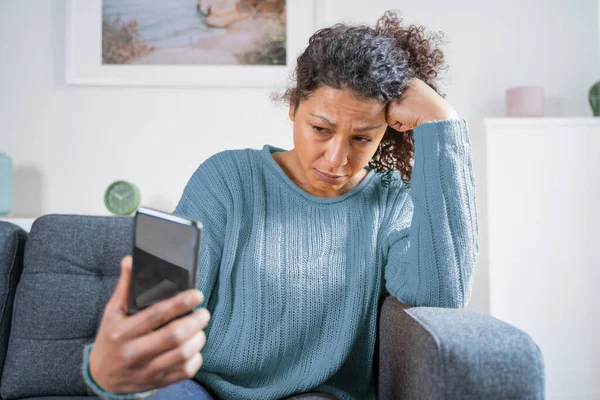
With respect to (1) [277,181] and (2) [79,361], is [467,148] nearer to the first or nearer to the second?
(1) [277,181]

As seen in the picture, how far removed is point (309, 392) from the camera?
1041mm

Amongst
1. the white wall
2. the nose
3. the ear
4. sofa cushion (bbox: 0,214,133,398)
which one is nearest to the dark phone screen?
the nose

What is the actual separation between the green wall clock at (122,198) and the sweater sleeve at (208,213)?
3.55 feet

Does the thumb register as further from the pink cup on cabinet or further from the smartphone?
the pink cup on cabinet

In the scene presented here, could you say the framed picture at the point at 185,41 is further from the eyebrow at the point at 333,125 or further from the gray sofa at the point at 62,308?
the eyebrow at the point at 333,125

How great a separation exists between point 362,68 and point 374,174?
12.3 inches

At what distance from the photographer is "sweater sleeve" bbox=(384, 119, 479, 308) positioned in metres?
0.97

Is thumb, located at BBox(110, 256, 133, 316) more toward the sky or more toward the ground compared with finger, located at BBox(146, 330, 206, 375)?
more toward the sky

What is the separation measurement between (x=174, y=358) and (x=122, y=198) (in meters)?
1.75

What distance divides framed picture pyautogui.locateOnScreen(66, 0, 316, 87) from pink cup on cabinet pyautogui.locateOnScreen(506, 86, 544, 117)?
0.95m

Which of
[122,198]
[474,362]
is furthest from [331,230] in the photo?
[122,198]

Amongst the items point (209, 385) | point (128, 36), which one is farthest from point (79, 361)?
point (128, 36)

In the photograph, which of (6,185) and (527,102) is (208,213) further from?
(527,102)

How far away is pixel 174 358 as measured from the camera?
552 millimetres
